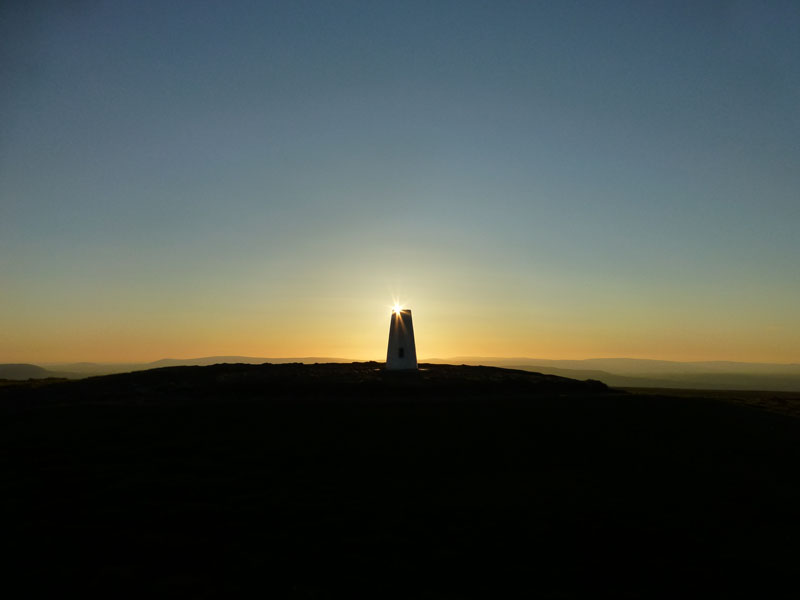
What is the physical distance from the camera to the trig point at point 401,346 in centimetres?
3703

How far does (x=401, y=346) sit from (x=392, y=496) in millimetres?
21756

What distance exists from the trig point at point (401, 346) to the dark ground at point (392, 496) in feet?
26.7

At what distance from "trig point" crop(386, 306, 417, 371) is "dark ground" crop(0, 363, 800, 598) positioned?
26.7ft

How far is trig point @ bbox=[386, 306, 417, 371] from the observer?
37031mm

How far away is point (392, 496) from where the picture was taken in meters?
15.4

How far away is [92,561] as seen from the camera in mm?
10922

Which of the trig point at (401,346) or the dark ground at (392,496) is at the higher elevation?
the trig point at (401,346)

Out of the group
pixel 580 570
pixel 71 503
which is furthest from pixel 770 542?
pixel 71 503

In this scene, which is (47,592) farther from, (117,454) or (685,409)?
(685,409)

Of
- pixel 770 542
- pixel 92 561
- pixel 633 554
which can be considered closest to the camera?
pixel 92 561

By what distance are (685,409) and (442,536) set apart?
20733mm

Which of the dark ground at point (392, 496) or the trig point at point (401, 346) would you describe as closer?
the dark ground at point (392, 496)

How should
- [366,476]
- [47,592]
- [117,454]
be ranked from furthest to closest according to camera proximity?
1. [117,454]
2. [366,476]
3. [47,592]

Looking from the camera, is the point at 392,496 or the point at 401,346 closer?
the point at 392,496
